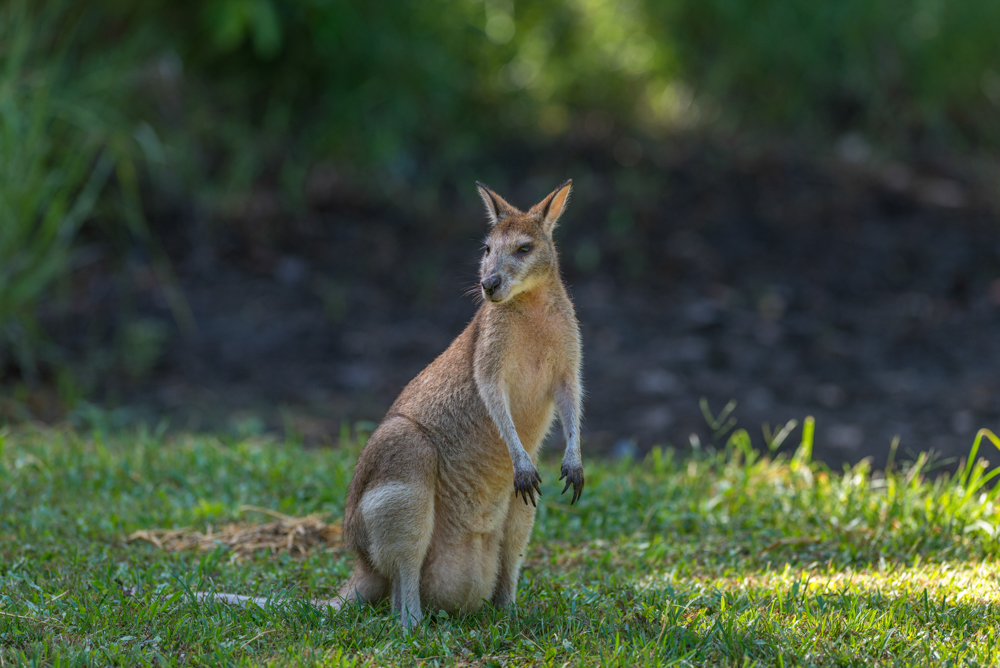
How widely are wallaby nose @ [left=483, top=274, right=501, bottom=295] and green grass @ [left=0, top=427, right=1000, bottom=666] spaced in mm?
1064

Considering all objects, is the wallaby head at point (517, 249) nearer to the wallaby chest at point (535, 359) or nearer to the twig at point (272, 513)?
the wallaby chest at point (535, 359)

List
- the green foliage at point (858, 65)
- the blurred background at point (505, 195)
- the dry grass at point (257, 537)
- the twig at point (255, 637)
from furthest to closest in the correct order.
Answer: the green foliage at point (858, 65), the blurred background at point (505, 195), the dry grass at point (257, 537), the twig at point (255, 637)

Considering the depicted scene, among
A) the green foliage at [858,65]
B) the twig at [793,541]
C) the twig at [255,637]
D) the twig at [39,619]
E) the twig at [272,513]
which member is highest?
the green foliage at [858,65]

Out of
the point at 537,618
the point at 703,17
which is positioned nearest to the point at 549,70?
the point at 703,17

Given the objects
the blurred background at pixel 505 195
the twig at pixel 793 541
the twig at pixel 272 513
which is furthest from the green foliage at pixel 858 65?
the twig at pixel 272 513

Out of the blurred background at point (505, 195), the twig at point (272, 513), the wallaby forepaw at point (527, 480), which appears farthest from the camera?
the blurred background at point (505, 195)

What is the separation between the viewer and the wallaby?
9.93 feet

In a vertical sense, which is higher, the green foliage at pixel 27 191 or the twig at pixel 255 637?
the green foliage at pixel 27 191

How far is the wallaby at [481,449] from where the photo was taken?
9.93 ft

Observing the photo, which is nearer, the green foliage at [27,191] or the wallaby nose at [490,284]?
the wallaby nose at [490,284]

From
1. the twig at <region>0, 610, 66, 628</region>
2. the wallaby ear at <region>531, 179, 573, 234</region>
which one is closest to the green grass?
the twig at <region>0, 610, 66, 628</region>

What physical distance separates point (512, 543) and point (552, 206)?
1145 millimetres

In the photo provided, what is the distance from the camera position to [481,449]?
3.14 m

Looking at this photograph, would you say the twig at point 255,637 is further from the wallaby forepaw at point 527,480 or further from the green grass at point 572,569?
the wallaby forepaw at point 527,480
